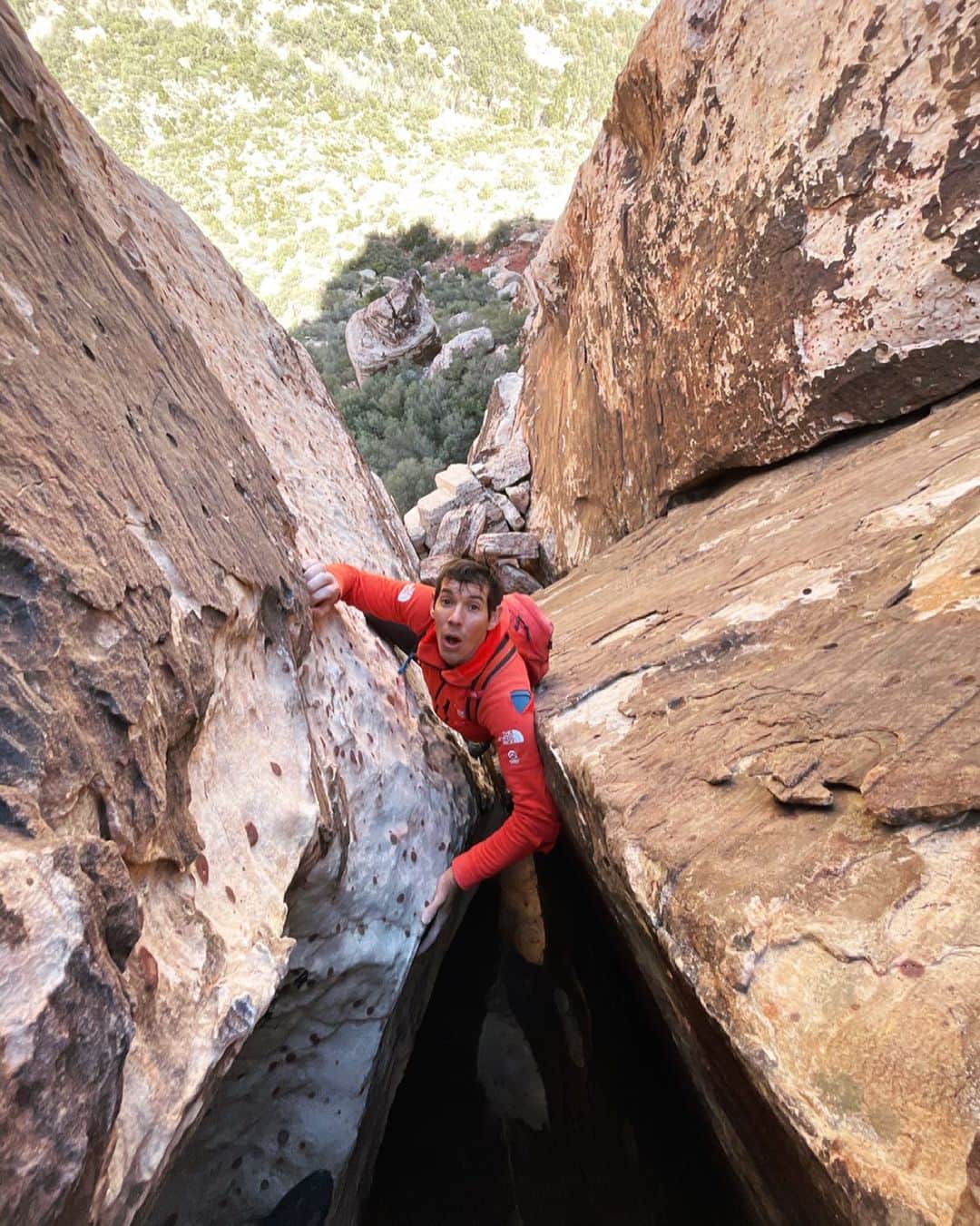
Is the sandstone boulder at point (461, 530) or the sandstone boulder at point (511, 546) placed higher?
the sandstone boulder at point (461, 530)

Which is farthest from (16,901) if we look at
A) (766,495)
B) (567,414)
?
(567,414)

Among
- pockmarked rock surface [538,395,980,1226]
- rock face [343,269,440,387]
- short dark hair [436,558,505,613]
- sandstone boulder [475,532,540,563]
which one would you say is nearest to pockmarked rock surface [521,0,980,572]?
pockmarked rock surface [538,395,980,1226]

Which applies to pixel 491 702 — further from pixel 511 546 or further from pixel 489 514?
pixel 489 514

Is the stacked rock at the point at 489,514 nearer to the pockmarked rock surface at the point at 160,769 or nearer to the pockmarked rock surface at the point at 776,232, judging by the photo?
the pockmarked rock surface at the point at 776,232

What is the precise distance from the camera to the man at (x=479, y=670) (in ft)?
8.01

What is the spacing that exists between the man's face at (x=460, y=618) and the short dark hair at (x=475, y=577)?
0.02 metres

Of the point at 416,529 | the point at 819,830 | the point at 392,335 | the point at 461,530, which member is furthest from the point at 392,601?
the point at 392,335

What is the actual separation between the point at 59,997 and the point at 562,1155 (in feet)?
7.88

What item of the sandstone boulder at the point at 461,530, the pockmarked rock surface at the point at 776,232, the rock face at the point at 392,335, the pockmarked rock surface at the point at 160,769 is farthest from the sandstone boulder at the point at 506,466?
the rock face at the point at 392,335

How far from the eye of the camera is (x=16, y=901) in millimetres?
822

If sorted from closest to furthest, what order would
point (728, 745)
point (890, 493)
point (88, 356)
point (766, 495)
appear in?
1. point (88, 356)
2. point (728, 745)
3. point (890, 493)
4. point (766, 495)

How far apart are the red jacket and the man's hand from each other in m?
0.03

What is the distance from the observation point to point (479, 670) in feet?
8.59

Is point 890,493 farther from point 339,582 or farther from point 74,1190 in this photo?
point 74,1190
